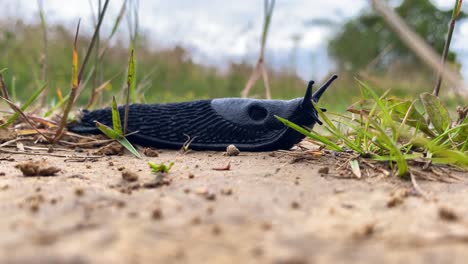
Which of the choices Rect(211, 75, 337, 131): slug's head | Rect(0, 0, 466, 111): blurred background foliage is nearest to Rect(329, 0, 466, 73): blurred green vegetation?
Rect(0, 0, 466, 111): blurred background foliage

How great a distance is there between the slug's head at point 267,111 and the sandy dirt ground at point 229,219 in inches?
18.2

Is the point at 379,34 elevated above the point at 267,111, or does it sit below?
above

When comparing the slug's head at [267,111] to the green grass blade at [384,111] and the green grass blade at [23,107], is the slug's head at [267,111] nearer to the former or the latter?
the green grass blade at [384,111]

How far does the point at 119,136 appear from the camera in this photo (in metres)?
1.93

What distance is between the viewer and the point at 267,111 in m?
1.97

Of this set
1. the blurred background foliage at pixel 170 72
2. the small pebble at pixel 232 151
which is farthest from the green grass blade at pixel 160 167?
the blurred background foliage at pixel 170 72

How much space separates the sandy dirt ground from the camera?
2.47ft

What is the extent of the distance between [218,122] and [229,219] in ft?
3.80

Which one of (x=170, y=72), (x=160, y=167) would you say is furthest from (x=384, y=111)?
(x=170, y=72)

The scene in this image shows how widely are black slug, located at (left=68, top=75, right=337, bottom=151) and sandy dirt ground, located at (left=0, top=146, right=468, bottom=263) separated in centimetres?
47

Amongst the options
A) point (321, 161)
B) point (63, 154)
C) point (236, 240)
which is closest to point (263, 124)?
point (321, 161)

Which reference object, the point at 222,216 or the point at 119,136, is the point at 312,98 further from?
the point at 222,216

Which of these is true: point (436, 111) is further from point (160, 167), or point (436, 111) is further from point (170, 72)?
point (170, 72)

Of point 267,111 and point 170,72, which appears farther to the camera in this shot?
point 170,72
